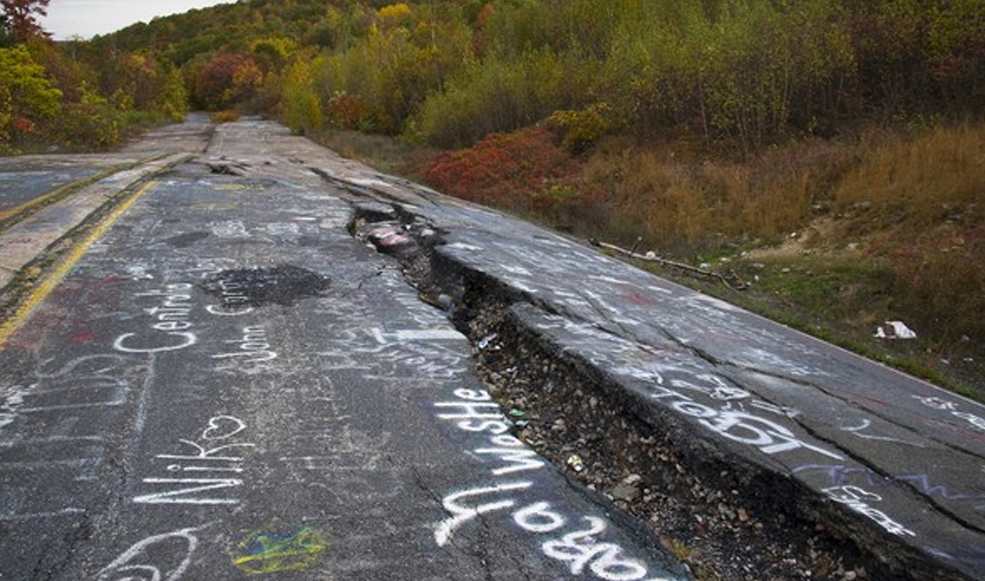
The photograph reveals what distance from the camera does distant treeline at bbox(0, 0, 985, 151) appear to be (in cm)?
1792

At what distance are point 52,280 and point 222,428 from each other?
4.18m

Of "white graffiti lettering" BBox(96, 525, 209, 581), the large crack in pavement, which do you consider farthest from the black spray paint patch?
"white graffiti lettering" BBox(96, 525, 209, 581)

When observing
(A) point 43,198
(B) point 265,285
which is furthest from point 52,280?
(A) point 43,198

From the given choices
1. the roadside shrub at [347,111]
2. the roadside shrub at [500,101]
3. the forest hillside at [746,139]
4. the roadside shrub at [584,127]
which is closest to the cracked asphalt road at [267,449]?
the forest hillside at [746,139]

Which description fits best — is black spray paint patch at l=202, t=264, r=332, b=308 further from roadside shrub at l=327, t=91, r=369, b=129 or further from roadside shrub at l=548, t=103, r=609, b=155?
roadside shrub at l=327, t=91, r=369, b=129

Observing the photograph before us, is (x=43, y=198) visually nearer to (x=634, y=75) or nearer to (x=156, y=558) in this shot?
(x=156, y=558)

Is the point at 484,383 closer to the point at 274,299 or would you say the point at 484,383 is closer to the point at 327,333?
the point at 327,333

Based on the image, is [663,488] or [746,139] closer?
[663,488]

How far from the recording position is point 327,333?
6.42m

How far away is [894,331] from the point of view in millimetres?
10477

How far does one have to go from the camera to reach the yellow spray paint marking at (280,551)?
3.25m

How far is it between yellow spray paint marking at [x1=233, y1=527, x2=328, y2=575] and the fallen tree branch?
10.0m

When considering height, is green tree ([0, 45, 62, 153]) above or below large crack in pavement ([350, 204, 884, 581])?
above

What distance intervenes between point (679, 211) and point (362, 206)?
7183mm
